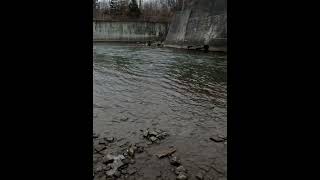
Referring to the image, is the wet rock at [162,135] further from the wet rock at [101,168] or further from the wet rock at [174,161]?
the wet rock at [101,168]

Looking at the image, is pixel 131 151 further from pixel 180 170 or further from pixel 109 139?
Answer: pixel 180 170

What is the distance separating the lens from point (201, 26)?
906 inches

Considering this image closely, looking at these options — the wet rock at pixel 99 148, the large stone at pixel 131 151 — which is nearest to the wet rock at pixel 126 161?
the large stone at pixel 131 151

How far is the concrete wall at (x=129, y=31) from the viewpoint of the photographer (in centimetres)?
3941

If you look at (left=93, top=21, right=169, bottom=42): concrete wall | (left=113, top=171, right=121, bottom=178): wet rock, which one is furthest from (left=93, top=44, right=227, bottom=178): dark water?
(left=93, top=21, right=169, bottom=42): concrete wall

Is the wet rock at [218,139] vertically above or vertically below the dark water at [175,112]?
below

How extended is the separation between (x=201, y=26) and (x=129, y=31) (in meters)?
19.0

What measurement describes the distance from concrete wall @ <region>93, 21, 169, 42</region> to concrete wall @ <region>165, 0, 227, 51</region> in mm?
10020

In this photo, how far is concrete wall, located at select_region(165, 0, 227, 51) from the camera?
65.8 ft

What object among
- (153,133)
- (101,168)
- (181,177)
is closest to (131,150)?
(101,168)

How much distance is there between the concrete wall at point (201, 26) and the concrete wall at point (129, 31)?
10.0m

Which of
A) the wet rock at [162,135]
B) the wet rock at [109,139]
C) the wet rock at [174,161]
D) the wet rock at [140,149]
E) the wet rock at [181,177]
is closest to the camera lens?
the wet rock at [181,177]
